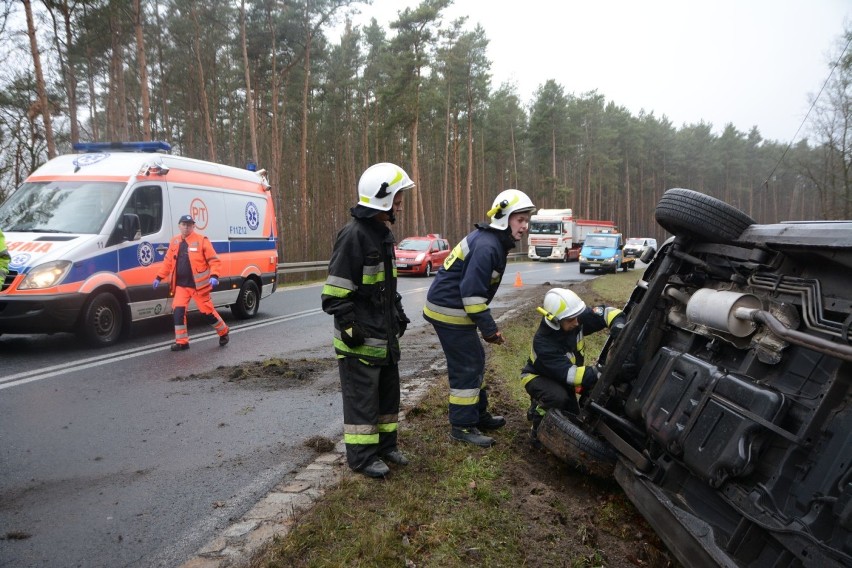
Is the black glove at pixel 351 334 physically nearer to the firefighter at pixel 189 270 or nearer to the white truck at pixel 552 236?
the firefighter at pixel 189 270

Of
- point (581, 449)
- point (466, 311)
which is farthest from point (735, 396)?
point (466, 311)

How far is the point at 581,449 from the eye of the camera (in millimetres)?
3633

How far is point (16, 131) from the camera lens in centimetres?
1850

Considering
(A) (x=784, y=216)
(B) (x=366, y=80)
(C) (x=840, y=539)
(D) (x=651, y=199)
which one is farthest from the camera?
(A) (x=784, y=216)

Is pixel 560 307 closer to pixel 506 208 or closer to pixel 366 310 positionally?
pixel 506 208

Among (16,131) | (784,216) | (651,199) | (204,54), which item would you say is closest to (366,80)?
(204,54)

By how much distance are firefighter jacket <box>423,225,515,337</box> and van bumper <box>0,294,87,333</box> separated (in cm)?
519

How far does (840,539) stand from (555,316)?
2.31m

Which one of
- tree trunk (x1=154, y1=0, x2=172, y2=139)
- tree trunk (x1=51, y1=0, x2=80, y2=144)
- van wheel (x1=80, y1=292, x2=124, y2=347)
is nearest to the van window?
van wheel (x1=80, y1=292, x2=124, y2=347)

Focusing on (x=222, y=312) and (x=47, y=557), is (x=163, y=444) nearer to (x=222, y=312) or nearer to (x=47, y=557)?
(x=47, y=557)

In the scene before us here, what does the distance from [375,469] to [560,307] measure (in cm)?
170

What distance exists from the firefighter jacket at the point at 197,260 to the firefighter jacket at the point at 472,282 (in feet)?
15.7

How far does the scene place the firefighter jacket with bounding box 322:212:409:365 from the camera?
11.9 feet

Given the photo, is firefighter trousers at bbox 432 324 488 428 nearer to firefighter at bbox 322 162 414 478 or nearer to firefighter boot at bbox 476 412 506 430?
firefighter boot at bbox 476 412 506 430
